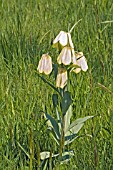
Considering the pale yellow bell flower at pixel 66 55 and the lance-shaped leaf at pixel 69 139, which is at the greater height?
the pale yellow bell flower at pixel 66 55

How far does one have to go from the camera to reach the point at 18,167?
1533 millimetres

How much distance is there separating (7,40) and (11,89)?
0.56 meters

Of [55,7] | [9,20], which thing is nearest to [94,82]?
[9,20]

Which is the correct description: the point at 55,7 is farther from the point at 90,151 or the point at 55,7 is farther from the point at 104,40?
the point at 90,151

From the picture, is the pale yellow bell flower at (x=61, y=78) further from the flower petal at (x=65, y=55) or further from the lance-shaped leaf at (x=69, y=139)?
the lance-shaped leaf at (x=69, y=139)

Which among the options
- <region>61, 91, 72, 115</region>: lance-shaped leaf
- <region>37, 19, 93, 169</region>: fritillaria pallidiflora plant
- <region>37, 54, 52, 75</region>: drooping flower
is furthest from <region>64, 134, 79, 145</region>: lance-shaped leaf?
<region>37, 54, 52, 75</region>: drooping flower

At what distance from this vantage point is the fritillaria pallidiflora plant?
1.29m

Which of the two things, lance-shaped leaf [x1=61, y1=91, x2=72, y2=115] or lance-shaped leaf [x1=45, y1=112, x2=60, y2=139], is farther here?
lance-shaped leaf [x1=45, y1=112, x2=60, y2=139]

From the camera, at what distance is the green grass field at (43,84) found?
150 cm

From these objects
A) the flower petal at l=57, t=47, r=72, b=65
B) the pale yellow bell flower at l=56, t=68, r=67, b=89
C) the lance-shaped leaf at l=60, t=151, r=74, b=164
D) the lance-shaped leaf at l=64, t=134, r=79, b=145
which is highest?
the flower petal at l=57, t=47, r=72, b=65

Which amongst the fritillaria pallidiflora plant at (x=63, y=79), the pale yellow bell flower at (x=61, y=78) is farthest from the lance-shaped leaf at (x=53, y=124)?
the pale yellow bell flower at (x=61, y=78)

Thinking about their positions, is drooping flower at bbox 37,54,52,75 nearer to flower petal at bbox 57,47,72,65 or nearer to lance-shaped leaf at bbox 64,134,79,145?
flower petal at bbox 57,47,72,65

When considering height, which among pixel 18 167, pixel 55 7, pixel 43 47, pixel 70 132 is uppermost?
pixel 55 7

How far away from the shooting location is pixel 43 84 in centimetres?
202
